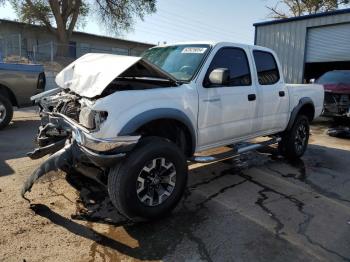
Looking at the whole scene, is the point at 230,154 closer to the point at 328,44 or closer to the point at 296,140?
the point at 296,140

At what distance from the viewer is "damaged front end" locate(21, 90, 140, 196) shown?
3.54 m

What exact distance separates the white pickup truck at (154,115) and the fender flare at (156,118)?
0.4 inches

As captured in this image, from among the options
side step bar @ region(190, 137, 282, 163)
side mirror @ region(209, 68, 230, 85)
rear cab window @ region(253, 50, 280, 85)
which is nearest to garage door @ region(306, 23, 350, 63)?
rear cab window @ region(253, 50, 280, 85)

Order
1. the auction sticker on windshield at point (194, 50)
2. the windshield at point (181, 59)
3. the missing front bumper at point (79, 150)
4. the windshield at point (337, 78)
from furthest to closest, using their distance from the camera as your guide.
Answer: the windshield at point (337, 78) → the auction sticker on windshield at point (194, 50) → the windshield at point (181, 59) → the missing front bumper at point (79, 150)

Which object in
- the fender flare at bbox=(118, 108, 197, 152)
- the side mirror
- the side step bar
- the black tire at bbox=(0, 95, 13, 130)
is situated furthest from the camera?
the black tire at bbox=(0, 95, 13, 130)

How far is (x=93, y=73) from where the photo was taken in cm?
412

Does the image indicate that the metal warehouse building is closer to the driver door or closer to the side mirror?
the driver door

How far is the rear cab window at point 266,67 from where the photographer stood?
5.72 meters

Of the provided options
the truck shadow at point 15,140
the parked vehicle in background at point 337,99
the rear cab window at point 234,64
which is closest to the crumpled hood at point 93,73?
the rear cab window at point 234,64

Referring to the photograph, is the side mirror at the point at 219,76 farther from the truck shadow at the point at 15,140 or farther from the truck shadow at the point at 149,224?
the truck shadow at the point at 15,140

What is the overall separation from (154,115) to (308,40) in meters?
16.2

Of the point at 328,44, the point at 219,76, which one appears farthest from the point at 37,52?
the point at 219,76

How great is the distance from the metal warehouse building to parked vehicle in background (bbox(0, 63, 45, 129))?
1323 centimetres

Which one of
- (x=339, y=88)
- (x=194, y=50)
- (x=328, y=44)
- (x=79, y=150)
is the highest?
(x=328, y=44)
